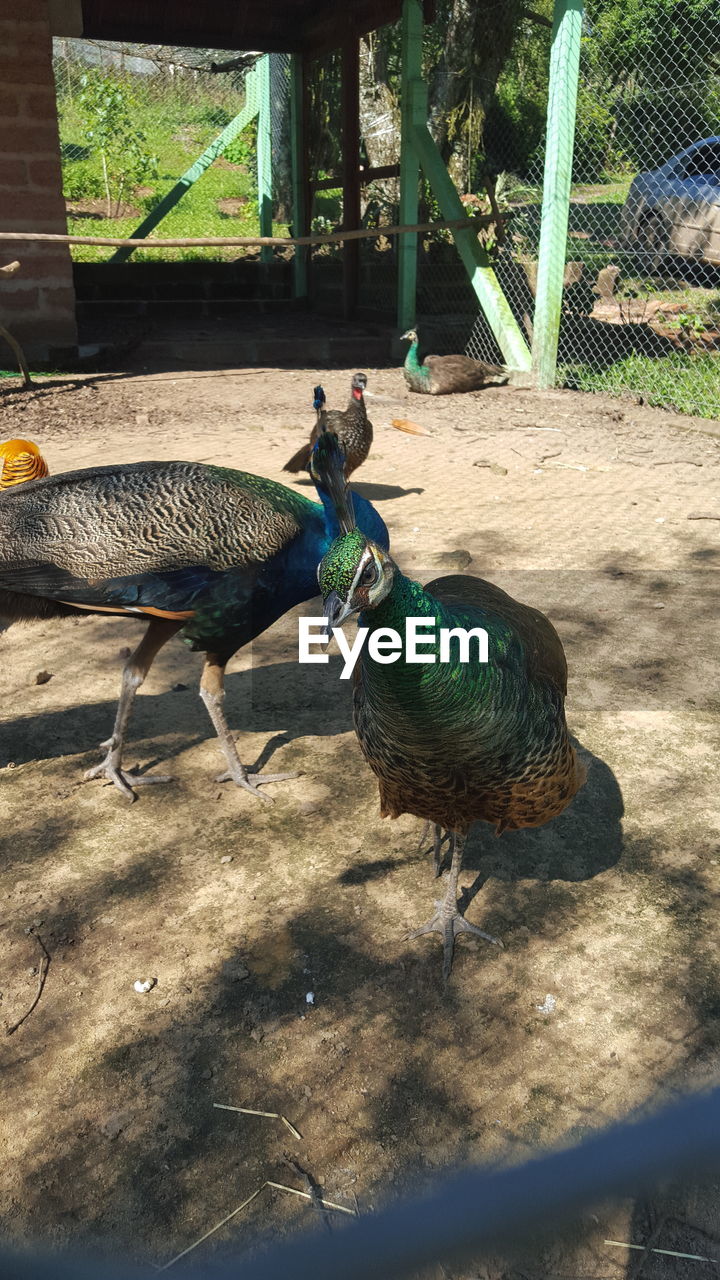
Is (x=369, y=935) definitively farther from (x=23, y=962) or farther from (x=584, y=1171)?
(x=584, y=1171)

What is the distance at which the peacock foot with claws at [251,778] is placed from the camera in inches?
128

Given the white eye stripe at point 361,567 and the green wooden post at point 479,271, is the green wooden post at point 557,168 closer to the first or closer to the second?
the green wooden post at point 479,271

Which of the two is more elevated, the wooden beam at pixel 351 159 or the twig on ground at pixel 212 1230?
the wooden beam at pixel 351 159

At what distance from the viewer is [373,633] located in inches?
75.3

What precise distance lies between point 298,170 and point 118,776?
38.2 ft

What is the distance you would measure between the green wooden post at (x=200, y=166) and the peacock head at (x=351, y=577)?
436 inches

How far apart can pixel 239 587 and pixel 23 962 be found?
4.07ft

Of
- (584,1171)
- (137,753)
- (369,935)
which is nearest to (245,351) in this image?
(137,753)

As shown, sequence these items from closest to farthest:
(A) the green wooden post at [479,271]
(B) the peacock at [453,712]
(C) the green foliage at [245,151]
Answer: (B) the peacock at [453,712] → (A) the green wooden post at [479,271] → (C) the green foliage at [245,151]

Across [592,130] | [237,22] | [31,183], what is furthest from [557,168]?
[237,22]

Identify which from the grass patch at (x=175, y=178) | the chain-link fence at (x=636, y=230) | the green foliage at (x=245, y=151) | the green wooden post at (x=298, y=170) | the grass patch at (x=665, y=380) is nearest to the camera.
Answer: the grass patch at (x=665, y=380)

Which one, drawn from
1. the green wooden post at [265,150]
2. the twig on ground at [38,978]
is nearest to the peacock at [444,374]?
the green wooden post at [265,150]

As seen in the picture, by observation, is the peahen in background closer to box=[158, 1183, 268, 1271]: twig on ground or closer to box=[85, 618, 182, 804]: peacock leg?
box=[85, 618, 182, 804]: peacock leg

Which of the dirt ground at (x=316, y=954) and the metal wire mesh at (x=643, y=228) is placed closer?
the dirt ground at (x=316, y=954)
